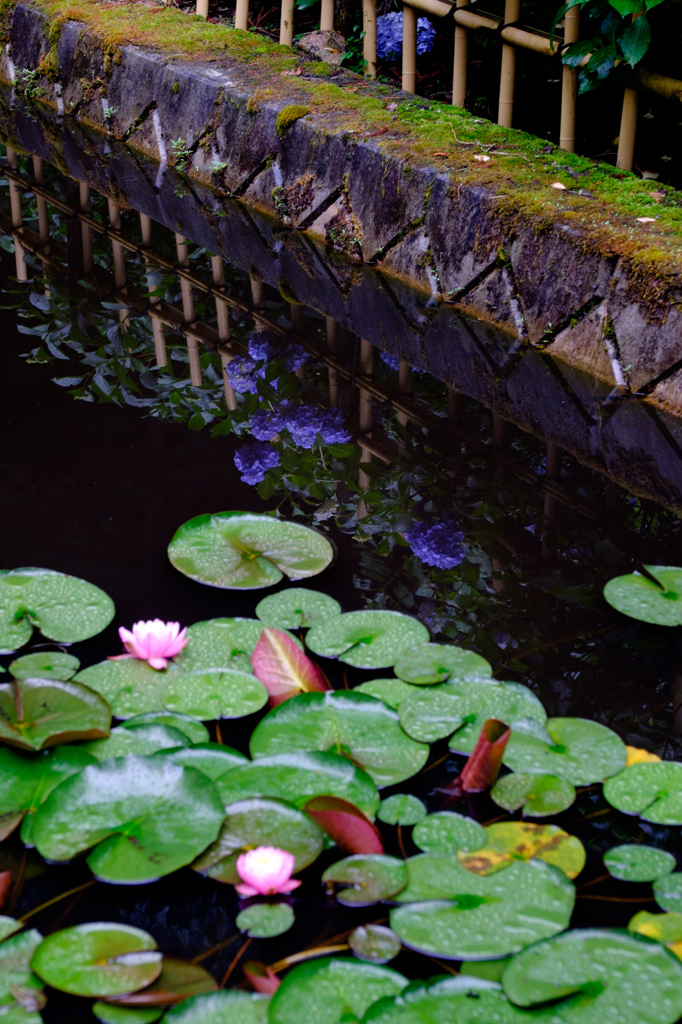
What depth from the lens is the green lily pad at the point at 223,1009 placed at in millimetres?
898

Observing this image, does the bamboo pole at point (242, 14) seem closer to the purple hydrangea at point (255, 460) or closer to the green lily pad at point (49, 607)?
the purple hydrangea at point (255, 460)

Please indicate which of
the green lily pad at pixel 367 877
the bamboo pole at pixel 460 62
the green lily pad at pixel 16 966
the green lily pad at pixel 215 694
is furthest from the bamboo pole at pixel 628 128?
the green lily pad at pixel 16 966

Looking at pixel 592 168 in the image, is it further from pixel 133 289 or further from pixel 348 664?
pixel 348 664

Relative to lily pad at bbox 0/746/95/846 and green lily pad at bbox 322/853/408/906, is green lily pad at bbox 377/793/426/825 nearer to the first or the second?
green lily pad at bbox 322/853/408/906

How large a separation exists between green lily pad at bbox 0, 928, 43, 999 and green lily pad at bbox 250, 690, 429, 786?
1.17 ft

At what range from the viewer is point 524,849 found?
110 cm

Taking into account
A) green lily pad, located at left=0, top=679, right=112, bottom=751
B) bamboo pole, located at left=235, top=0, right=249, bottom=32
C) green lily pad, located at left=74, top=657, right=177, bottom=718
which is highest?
bamboo pole, located at left=235, top=0, right=249, bottom=32

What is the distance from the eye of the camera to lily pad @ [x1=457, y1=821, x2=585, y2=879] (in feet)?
3.53

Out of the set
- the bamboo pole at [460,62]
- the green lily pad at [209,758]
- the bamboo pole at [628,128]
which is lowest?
the green lily pad at [209,758]

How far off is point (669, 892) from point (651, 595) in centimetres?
64

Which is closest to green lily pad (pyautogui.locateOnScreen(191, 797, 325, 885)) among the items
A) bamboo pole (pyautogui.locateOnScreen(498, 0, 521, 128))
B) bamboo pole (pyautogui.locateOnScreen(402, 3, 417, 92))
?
bamboo pole (pyautogui.locateOnScreen(498, 0, 521, 128))

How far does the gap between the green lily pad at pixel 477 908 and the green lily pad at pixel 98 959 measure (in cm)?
27

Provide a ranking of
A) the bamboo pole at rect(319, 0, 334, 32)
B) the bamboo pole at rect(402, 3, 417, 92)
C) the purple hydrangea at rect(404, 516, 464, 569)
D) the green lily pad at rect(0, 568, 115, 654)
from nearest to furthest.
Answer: the green lily pad at rect(0, 568, 115, 654) < the purple hydrangea at rect(404, 516, 464, 569) < the bamboo pole at rect(402, 3, 417, 92) < the bamboo pole at rect(319, 0, 334, 32)

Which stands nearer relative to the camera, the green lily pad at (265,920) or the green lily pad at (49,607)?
the green lily pad at (265,920)
